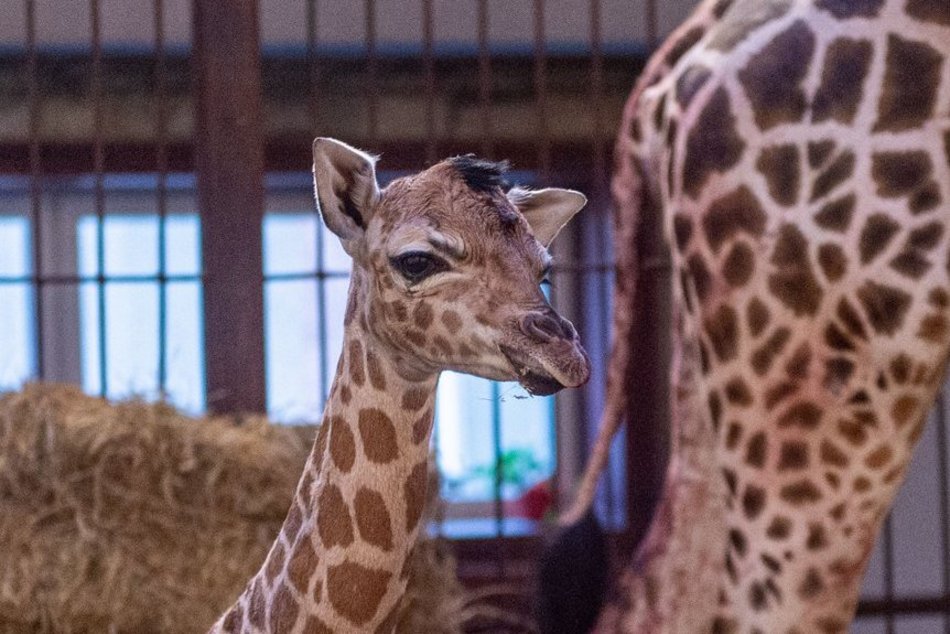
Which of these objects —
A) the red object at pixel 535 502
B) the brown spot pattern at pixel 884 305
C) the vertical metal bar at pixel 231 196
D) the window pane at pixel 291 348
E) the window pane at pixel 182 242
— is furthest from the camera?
the window pane at pixel 291 348

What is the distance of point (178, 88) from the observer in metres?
4.57

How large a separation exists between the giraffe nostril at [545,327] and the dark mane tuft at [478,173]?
0.14 m

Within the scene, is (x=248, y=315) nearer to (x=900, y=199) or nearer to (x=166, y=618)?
(x=166, y=618)

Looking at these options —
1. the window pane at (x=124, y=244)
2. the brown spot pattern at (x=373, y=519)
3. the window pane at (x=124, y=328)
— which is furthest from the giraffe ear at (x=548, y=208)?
the window pane at (x=124, y=244)

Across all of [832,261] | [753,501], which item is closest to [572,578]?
[753,501]

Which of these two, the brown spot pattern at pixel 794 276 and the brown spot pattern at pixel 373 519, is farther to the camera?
the brown spot pattern at pixel 794 276

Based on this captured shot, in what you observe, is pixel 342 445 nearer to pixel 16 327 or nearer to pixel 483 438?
pixel 16 327

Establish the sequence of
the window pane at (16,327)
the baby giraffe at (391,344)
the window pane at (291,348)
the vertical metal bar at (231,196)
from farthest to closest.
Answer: the window pane at (291,348) → the window pane at (16,327) → the vertical metal bar at (231,196) → the baby giraffe at (391,344)

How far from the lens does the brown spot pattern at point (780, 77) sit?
1626mm

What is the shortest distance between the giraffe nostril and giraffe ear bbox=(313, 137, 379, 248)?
20 centimetres

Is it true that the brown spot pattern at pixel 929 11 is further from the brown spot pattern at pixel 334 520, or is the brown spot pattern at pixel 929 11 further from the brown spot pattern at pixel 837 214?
the brown spot pattern at pixel 334 520

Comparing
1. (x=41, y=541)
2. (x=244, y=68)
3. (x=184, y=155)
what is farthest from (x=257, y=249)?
(x=184, y=155)

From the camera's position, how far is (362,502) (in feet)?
3.65

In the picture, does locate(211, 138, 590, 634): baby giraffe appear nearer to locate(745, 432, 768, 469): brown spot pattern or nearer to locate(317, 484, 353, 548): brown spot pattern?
locate(317, 484, 353, 548): brown spot pattern
